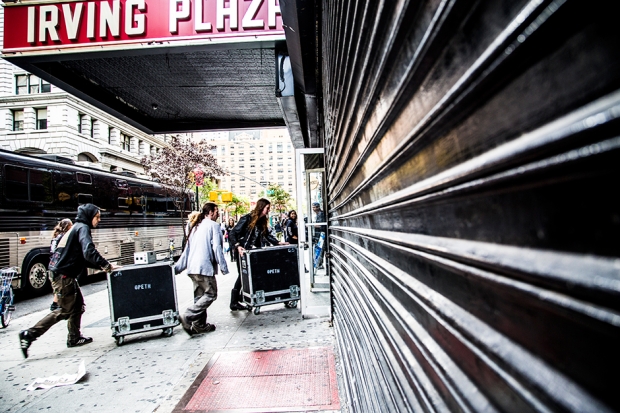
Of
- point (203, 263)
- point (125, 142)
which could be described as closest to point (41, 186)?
point (203, 263)

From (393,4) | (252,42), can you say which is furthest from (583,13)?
(252,42)

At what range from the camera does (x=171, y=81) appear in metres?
7.71

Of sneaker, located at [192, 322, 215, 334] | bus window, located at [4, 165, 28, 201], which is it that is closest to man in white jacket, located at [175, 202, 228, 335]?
sneaker, located at [192, 322, 215, 334]

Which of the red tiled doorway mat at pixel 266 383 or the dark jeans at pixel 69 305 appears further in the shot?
the dark jeans at pixel 69 305

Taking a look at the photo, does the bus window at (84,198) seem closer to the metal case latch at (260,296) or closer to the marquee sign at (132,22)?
the marquee sign at (132,22)

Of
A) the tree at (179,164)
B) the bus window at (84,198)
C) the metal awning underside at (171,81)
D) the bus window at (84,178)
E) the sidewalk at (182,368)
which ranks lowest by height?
the sidewalk at (182,368)

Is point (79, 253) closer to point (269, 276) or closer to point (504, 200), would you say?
point (269, 276)

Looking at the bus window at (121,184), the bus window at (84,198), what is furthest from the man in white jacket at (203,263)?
the bus window at (121,184)

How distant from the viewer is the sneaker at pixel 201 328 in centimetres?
575

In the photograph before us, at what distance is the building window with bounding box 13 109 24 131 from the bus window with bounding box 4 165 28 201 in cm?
2723

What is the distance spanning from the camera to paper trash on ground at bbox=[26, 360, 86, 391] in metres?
4.09

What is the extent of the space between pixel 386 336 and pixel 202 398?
9.44ft

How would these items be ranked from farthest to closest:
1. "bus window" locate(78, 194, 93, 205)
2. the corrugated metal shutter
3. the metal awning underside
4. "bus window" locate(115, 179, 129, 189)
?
"bus window" locate(115, 179, 129, 189), "bus window" locate(78, 194, 93, 205), the metal awning underside, the corrugated metal shutter

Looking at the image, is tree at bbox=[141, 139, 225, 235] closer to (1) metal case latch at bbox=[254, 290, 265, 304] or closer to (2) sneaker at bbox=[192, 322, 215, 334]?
(1) metal case latch at bbox=[254, 290, 265, 304]
